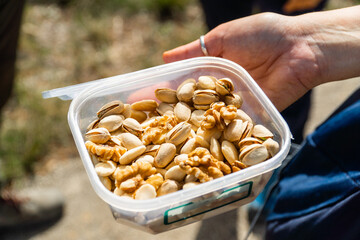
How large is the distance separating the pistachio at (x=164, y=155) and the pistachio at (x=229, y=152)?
110 millimetres

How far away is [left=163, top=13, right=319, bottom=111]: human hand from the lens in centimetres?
105

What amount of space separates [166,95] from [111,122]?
0.16 metres

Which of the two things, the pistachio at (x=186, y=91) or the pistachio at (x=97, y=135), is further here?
the pistachio at (x=186, y=91)

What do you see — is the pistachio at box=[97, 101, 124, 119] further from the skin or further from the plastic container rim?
the skin

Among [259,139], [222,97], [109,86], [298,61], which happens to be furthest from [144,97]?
[298,61]

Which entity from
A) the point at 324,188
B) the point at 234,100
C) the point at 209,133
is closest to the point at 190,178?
the point at 209,133

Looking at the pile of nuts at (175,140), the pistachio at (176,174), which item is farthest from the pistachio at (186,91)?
the pistachio at (176,174)

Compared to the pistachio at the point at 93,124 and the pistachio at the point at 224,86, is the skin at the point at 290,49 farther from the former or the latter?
the pistachio at the point at 93,124

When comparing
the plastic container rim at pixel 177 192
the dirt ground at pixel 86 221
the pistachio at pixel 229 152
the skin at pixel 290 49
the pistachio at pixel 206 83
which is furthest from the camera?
the dirt ground at pixel 86 221

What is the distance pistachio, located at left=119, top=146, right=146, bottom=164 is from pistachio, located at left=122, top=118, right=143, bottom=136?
0.19 feet

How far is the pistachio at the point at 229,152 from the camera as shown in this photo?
2.62 ft

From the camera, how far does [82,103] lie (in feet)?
2.95

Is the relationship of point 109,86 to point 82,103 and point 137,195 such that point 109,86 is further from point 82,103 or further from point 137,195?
point 137,195

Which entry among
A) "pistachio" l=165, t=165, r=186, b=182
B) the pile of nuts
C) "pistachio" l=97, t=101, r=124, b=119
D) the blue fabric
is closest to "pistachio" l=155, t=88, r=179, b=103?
the pile of nuts
